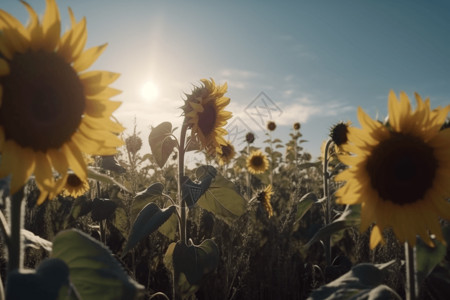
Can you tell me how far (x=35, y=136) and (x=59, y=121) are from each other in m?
0.09

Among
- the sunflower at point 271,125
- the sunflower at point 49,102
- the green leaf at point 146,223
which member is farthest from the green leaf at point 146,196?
the sunflower at point 271,125

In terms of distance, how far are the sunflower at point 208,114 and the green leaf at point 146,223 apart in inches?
25.3

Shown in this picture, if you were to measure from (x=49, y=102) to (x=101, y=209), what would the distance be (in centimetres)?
226

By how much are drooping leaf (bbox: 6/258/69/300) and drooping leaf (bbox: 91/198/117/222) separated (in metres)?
2.32

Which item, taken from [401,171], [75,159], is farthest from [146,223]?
[401,171]

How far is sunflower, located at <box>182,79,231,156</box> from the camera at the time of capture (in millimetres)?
2522

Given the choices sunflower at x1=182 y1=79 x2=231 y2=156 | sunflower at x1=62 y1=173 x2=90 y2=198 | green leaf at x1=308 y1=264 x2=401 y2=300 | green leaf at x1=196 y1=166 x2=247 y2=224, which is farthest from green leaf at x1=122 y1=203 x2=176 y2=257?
sunflower at x1=62 y1=173 x2=90 y2=198

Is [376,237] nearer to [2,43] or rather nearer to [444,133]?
[444,133]

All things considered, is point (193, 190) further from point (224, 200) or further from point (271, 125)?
point (271, 125)

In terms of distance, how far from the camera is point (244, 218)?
376 centimetres

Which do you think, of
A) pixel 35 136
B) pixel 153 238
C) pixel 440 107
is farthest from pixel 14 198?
pixel 153 238

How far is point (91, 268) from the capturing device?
3.54ft

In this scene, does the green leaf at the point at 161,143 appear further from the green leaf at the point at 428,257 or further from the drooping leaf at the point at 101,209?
the green leaf at the point at 428,257

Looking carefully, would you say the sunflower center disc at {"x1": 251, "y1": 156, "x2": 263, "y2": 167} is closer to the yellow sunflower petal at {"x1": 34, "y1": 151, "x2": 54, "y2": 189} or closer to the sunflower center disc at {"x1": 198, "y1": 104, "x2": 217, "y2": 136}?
the sunflower center disc at {"x1": 198, "y1": 104, "x2": 217, "y2": 136}
